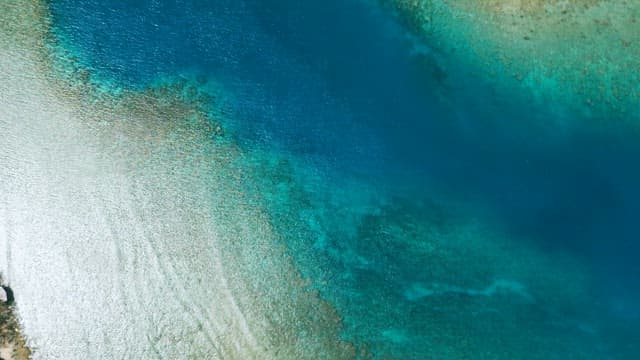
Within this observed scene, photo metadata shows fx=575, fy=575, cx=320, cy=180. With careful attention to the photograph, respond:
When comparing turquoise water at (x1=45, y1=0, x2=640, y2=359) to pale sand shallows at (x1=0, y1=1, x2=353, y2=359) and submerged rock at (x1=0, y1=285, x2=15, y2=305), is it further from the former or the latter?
submerged rock at (x1=0, y1=285, x2=15, y2=305)

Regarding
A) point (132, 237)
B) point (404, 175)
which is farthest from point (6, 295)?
point (404, 175)

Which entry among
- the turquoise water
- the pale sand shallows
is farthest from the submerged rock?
the turquoise water

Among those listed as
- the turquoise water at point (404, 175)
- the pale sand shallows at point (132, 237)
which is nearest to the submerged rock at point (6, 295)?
the pale sand shallows at point (132, 237)

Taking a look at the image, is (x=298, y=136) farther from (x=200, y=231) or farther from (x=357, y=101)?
(x=200, y=231)

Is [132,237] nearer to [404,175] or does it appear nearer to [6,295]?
[6,295]

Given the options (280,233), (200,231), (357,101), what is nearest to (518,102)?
(357,101)

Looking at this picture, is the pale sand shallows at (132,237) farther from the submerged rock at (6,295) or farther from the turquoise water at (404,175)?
the turquoise water at (404,175)
